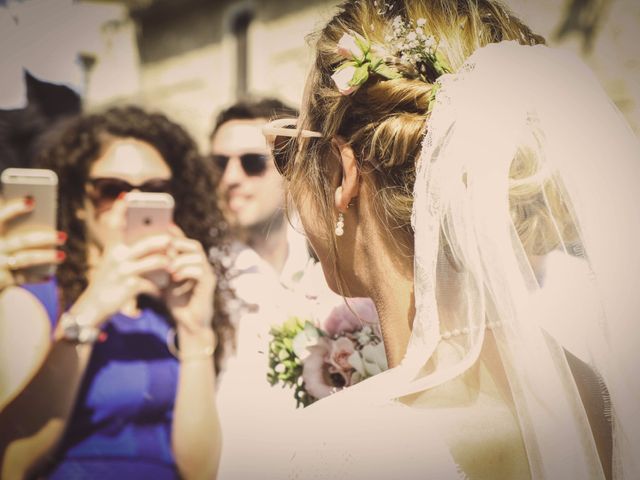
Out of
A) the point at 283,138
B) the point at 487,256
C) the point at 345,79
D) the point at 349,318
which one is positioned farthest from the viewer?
the point at 349,318

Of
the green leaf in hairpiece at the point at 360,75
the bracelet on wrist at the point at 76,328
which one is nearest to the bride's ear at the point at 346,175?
the green leaf in hairpiece at the point at 360,75

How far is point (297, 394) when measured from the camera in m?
1.52

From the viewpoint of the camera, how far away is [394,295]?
3.60 ft

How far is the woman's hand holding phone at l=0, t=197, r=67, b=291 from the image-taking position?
1.41m

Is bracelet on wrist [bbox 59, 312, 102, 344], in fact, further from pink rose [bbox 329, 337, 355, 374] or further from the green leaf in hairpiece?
the green leaf in hairpiece

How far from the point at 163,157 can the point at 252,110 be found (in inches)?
12.4

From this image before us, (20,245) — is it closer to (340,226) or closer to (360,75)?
(340,226)

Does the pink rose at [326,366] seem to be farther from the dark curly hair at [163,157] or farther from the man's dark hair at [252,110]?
the man's dark hair at [252,110]

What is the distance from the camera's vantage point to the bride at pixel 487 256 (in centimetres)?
90

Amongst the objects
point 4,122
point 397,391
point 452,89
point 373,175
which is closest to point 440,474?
point 397,391

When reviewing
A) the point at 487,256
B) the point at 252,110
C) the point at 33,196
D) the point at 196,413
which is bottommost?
the point at 196,413

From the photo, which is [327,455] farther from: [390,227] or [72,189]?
[72,189]

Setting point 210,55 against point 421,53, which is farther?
point 210,55

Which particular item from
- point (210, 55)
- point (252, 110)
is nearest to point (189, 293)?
point (252, 110)
